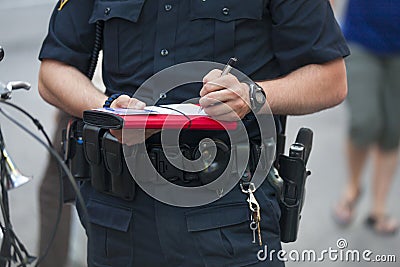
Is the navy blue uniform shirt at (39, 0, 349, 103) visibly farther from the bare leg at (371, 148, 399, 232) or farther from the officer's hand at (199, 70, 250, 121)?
the bare leg at (371, 148, 399, 232)

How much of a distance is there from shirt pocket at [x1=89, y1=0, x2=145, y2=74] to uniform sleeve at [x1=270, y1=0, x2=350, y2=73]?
376 millimetres

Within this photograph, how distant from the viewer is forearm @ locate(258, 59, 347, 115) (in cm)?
200

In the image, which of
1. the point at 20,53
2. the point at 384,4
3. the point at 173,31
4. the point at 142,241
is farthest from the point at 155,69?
the point at 20,53

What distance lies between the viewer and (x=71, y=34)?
7.18ft

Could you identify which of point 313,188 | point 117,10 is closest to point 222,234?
point 117,10

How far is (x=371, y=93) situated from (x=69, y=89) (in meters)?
2.50

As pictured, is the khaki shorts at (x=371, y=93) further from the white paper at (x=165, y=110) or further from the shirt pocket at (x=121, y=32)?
the white paper at (x=165, y=110)

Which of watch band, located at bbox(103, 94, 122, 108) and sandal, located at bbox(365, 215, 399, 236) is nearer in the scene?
watch band, located at bbox(103, 94, 122, 108)

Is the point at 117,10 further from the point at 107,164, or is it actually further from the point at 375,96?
the point at 375,96

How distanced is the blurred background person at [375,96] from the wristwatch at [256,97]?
2432 mm

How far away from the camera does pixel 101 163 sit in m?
2.03

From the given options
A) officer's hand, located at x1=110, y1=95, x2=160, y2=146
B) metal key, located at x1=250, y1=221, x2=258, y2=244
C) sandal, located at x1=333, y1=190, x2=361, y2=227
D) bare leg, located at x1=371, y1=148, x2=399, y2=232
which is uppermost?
officer's hand, located at x1=110, y1=95, x2=160, y2=146

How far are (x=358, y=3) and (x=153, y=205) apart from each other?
257cm

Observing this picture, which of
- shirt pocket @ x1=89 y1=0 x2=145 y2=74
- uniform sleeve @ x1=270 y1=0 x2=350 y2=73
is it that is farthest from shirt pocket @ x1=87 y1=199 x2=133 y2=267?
uniform sleeve @ x1=270 y1=0 x2=350 y2=73
